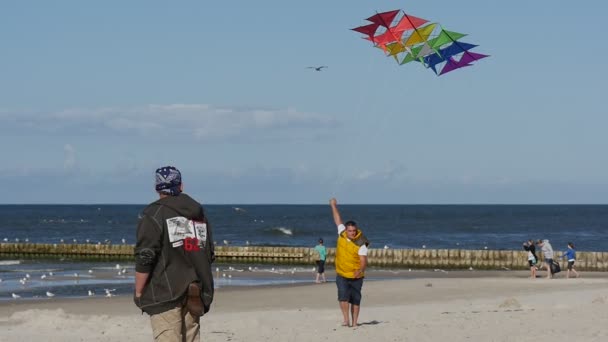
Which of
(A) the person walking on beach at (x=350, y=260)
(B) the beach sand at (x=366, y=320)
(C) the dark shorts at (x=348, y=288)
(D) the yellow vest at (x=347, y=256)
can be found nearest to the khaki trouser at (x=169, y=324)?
(B) the beach sand at (x=366, y=320)

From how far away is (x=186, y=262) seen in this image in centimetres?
775

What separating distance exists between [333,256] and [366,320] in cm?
3398

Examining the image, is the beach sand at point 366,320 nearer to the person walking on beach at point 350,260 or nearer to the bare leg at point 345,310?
the bare leg at point 345,310

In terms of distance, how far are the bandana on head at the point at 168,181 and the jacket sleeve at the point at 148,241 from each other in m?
0.32

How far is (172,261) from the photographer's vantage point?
771cm

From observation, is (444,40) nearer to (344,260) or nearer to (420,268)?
(344,260)

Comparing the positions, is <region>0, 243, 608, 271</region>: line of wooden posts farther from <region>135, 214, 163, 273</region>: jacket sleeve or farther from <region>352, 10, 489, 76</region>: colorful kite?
<region>135, 214, 163, 273</region>: jacket sleeve

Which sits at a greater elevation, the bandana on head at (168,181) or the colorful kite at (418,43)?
the colorful kite at (418,43)

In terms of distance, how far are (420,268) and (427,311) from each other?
29.3 metres

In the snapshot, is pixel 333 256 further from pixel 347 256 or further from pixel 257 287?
pixel 347 256

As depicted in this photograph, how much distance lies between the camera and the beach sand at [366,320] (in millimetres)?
14891

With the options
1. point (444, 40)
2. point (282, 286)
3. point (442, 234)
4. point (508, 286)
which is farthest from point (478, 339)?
point (442, 234)

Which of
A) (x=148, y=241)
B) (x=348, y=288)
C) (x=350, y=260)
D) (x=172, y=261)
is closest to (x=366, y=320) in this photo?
(x=348, y=288)

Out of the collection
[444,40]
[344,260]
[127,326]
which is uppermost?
[444,40]
